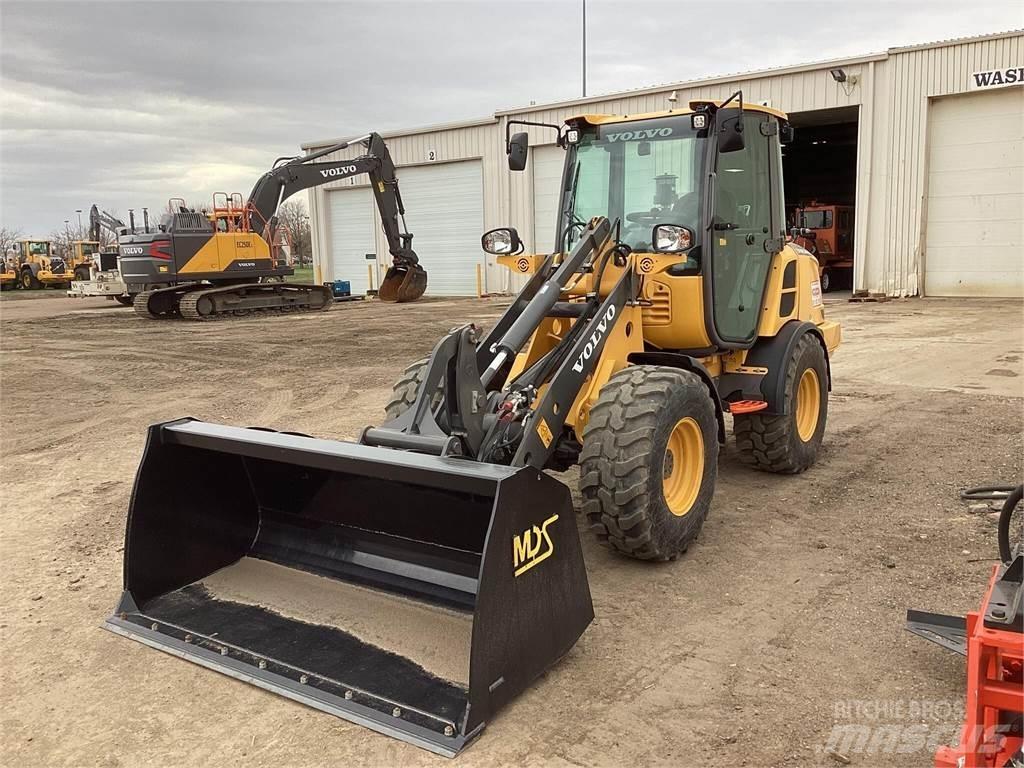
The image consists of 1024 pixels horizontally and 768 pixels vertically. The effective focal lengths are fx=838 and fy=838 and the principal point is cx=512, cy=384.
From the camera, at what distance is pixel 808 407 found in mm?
6297

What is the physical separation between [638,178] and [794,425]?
2.03 metres

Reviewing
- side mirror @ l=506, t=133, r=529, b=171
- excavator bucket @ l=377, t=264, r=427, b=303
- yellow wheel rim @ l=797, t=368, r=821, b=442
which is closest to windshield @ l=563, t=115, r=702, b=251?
side mirror @ l=506, t=133, r=529, b=171

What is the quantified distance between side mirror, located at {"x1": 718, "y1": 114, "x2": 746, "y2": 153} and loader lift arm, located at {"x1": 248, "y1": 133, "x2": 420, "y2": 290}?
12.4 meters

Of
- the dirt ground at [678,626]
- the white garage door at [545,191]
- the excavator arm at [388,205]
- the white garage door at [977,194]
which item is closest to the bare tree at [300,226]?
the white garage door at [545,191]

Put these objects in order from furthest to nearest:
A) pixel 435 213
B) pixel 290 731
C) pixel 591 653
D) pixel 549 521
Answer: pixel 435 213 < pixel 591 653 < pixel 549 521 < pixel 290 731

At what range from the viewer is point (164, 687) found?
335cm

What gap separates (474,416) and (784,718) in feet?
5.74

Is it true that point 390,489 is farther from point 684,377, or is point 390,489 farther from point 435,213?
point 435,213

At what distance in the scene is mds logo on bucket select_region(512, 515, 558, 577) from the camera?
3.10 m

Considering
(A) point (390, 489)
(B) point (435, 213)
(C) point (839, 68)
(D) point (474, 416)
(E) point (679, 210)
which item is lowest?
Answer: (A) point (390, 489)

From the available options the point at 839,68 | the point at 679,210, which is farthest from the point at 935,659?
the point at 839,68

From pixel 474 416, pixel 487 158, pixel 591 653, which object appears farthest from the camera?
pixel 487 158

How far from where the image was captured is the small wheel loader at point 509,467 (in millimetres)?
3215

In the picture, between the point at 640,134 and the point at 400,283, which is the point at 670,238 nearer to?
the point at 640,134
